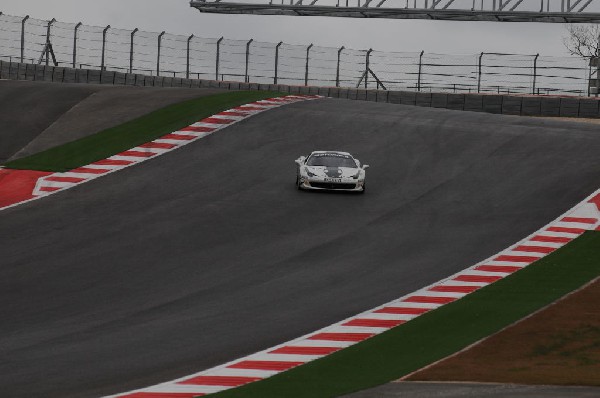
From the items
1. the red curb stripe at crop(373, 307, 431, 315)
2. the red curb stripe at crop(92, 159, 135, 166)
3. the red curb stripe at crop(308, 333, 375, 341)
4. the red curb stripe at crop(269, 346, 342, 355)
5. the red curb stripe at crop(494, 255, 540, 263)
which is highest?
the red curb stripe at crop(92, 159, 135, 166)

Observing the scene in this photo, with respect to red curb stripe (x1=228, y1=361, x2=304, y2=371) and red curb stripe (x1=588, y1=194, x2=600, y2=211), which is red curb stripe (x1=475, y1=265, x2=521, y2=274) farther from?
red curb stripe (x1=228, y1=361, x2=304, y2=371)

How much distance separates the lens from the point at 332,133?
3884 centimetres

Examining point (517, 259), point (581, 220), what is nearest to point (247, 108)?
point (581, 220)

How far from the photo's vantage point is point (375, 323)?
69.1 feet

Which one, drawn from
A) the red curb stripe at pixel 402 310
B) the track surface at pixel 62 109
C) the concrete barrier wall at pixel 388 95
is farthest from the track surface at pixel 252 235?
the concrete barrier wall at pixel 388 95

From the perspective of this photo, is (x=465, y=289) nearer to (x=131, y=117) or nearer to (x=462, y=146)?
(x=462, y=146)

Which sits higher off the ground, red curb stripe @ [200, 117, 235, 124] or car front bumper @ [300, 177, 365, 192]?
red curb stripe @ [200, 117, 235, 124]

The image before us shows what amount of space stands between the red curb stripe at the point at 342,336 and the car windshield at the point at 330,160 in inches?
496

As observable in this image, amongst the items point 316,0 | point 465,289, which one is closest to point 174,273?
point 465,289

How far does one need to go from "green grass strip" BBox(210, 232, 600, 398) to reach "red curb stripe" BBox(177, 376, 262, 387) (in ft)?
0.69

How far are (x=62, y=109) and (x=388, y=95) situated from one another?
1594 cm

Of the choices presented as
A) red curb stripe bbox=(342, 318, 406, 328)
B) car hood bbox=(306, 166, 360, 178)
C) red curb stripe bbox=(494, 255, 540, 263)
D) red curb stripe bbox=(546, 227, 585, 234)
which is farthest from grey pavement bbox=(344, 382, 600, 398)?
car hood bbox=(306, 166, 360, 178)

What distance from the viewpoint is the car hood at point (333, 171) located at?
32.2 metres

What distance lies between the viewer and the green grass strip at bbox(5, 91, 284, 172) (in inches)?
1391
